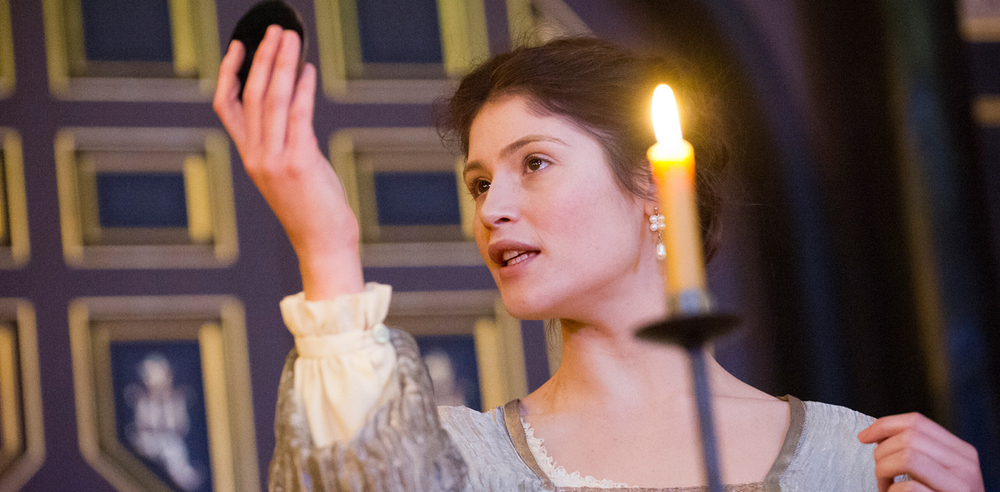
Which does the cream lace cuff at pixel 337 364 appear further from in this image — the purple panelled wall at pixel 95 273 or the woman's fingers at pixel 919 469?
the purple panelled wall at pixel 95 273

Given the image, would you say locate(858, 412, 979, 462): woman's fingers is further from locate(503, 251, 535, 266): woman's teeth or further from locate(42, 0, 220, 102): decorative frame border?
locate(42, 0, 220, 102): decorative frame border

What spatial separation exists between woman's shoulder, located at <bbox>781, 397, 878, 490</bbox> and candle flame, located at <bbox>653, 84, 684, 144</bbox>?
76 centimetres

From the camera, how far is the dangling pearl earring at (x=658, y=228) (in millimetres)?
1339

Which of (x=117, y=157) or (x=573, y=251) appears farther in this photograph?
(x=117, y=157)

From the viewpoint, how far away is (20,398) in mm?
1692

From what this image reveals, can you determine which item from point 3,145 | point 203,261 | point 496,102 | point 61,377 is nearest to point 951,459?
point 496,102

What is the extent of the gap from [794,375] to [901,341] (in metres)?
0.27

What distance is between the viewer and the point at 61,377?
67.9 inches

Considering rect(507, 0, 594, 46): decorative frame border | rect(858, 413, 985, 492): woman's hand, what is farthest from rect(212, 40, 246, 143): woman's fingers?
rect(507, 0, 594, 46): decorative frame border

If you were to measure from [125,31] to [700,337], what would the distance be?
5.36 feet

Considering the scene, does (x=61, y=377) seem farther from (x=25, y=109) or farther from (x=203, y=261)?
(x=25, y=109)

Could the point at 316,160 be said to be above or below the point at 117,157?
below

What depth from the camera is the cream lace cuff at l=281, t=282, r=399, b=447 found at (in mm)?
867

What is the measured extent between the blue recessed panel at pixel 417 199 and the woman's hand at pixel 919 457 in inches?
41.8
